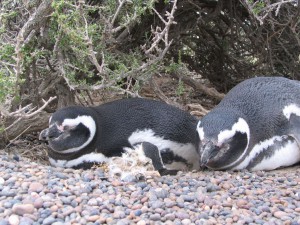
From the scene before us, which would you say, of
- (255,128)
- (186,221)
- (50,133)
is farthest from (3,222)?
(255,128)

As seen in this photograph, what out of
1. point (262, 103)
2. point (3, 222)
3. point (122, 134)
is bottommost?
point (3, 222)

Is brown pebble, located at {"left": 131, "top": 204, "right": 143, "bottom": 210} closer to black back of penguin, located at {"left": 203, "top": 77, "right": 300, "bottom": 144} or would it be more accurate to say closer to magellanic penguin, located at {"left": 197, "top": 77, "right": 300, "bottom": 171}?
magellanic penguin, located at {"left": 197, "top": 77, "right": 300, "bottom": 171}

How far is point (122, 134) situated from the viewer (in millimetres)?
2959

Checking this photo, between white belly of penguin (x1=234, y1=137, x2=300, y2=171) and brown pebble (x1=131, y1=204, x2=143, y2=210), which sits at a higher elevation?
white belly of penguin (x1=234, y1=137, x2=300, y2=171)

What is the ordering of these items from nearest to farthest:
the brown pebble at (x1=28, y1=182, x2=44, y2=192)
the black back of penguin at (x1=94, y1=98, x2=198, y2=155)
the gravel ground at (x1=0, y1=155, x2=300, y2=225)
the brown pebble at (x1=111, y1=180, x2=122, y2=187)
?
the gravel ground at (x1=0, y1=155, x2=300, y2=225)
the brown pebble at (x1=28, y1=182, x2=44, y2=192)
the brown pebble at (x1=111, y1=180, x2=122, y2=187)
the black back of penguin at (x1=94, y1=98, x2=198, y2=155)

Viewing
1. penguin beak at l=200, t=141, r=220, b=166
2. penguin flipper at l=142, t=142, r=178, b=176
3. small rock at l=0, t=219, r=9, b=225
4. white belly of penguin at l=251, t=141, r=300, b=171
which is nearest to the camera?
small rock at l=0, t=219, r=9, b=225

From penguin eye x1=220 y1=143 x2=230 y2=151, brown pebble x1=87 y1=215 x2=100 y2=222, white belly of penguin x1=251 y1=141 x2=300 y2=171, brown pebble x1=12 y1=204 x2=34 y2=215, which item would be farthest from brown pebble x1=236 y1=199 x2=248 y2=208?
brown pebble x1=12 y1=204 x2=34 y2=215

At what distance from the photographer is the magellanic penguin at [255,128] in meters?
2.77

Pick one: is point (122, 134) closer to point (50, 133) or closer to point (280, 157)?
point (50, 133)

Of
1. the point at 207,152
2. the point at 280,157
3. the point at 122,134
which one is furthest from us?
the point at 280,157

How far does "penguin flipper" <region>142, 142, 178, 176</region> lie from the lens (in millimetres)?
2756

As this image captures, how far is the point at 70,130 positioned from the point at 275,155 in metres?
1.20

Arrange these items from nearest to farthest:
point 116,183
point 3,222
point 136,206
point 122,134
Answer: point 3,222
point 136,206
point 116,183
point 122,134

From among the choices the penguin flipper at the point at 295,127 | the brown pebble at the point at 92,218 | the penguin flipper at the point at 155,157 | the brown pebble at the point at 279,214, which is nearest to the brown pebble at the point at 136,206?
the brown pebble at the point at 92,218
